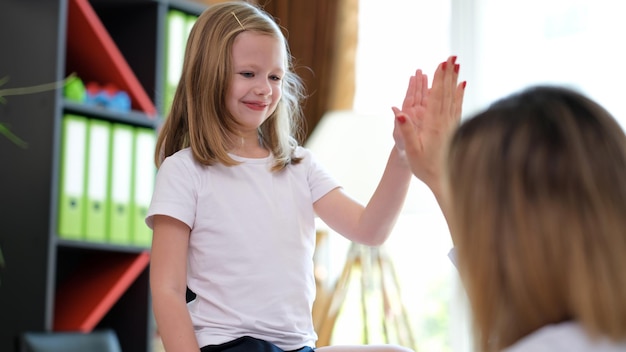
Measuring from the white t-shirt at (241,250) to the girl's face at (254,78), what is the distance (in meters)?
0.10

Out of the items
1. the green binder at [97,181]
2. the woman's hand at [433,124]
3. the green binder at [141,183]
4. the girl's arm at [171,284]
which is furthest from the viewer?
the green binder at [141,183]

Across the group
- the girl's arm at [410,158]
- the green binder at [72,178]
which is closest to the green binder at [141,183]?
the green binder at [72,178]

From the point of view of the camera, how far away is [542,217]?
2.99ft

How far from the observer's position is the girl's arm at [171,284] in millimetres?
1557

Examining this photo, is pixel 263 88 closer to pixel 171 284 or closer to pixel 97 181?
pixel 171 284

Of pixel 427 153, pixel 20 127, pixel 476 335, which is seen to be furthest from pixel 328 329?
pixel 476 335

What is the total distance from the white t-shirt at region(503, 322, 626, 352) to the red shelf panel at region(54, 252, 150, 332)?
7.34 feet

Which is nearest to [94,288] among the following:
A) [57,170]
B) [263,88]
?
[57,170]

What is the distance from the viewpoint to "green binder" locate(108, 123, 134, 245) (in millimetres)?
3027

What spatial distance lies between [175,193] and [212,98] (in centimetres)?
20

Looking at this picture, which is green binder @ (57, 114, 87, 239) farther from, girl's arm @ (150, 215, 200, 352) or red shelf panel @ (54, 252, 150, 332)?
girl's arm @ (150, 215, 200, 352)

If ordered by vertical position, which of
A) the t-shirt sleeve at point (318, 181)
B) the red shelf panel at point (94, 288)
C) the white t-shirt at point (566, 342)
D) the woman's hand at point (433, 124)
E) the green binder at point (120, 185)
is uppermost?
the woman's hand at point (433, 124)

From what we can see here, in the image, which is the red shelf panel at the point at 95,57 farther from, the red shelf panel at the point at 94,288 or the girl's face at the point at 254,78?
the girl's face at the point at 254,78

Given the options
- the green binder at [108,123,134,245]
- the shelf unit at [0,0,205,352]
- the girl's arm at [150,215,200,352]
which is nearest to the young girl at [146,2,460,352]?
the girl's arm at [150,215,200,352]
